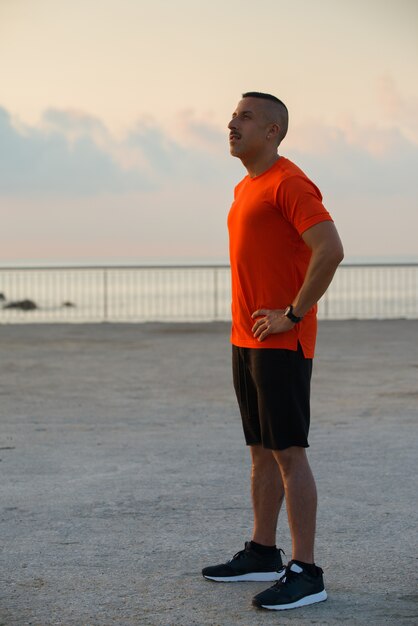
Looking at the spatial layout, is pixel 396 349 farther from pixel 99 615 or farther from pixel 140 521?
pixel 99 615

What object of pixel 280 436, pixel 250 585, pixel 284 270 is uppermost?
pixel 284 270

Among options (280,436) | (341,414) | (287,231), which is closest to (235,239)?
(287,231)

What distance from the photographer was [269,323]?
4.14m

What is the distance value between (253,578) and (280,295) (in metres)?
1.24

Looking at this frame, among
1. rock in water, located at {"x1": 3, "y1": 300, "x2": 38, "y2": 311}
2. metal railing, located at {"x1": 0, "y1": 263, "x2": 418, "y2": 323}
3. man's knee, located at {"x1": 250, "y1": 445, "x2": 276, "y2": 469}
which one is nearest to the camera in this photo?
man's knee, located at {"x1": 250, "y1": 445, "x2": 276, "y2": 469}

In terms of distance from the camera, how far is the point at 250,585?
175 inches

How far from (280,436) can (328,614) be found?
701 mm

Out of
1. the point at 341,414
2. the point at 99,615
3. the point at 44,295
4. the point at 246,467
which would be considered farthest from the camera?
the point at 44,295

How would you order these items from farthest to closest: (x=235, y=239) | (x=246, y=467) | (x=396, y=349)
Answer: (x=396, y=349) < (x=246, y=467) < (x=235, y=239)

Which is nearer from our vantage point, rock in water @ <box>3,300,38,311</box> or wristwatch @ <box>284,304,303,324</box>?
wristwatch @ <box>284,304,303,324</box>

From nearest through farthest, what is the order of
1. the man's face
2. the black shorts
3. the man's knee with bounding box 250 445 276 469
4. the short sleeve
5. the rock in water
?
1. the short sleeve
2. the black shorts
3. the man's face
4. the man's knee with bounding box 250 445 276 469
5. the rock in water

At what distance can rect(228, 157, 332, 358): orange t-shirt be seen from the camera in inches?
160

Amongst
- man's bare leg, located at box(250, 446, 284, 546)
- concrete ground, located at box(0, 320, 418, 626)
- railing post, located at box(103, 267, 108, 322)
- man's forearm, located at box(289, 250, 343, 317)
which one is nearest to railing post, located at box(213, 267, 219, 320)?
railing post, located at box(103, 267, 108, 322)

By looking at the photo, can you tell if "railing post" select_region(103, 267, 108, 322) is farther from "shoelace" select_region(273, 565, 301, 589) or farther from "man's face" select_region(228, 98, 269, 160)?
"shoelace" select_region(273, 565, 301, 589)
